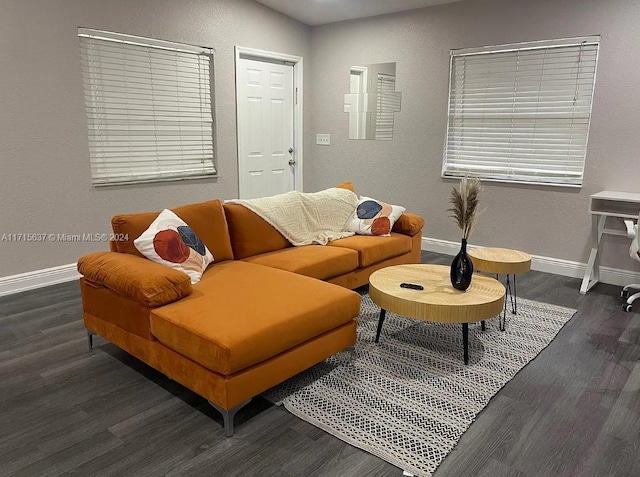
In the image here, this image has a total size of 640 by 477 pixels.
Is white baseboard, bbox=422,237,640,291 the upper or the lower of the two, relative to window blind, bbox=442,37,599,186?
lower

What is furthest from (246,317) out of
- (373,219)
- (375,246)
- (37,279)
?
(37,279)

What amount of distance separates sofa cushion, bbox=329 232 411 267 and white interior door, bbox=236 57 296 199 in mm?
2011

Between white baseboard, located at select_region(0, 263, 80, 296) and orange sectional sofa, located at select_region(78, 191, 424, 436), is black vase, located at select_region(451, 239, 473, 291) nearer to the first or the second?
orange sectional sofa, located at select_region(78, 191, 424, 436)

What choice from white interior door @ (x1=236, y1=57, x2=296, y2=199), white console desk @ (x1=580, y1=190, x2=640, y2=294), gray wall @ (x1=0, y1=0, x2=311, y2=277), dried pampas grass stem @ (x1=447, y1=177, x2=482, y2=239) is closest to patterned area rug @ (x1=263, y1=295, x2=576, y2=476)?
dried pampas grass stem @ (x1=447, y1=177, x2=482, y2=239)

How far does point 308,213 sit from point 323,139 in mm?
2413

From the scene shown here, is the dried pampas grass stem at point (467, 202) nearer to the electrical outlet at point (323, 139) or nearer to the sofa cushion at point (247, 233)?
the sofa cushion at point (247, 233)

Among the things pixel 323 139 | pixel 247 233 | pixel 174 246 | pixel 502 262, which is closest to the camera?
pixel 174 246

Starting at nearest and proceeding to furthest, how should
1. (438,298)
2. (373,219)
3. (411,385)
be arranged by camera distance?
1. (411,385)
2. (438,298)
3. (373,219)

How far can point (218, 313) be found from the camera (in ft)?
7.45

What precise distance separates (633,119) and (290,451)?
3.87 metres

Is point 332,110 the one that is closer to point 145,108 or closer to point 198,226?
point 145,108

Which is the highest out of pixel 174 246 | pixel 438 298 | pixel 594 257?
pixel 174 246

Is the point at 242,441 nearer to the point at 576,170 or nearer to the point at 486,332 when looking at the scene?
the point at 486,332

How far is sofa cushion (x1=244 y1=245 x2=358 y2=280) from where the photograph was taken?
3240 millimetres
